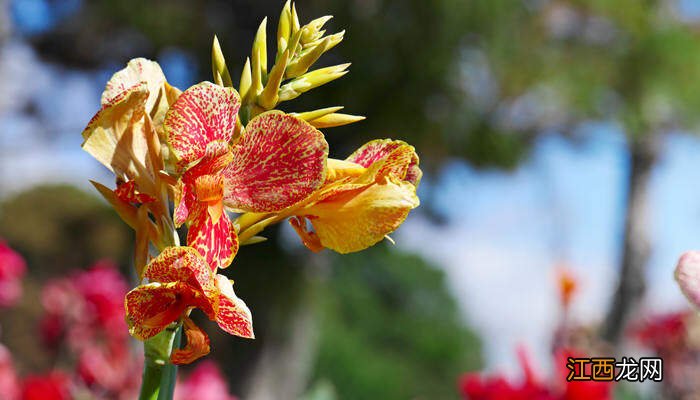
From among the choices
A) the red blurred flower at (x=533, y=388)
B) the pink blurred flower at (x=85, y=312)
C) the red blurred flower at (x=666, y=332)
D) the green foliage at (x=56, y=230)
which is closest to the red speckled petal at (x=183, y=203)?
the red blurred flower at (x=533, y=388)

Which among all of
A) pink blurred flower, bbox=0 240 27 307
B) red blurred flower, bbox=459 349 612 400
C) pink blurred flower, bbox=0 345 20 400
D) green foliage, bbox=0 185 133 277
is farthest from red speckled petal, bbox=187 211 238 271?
green foliage, bbox=0 185 133 277

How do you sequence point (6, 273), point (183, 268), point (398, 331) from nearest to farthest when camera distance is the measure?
point (183, 268) → point (6, 273) → point (398, 331)

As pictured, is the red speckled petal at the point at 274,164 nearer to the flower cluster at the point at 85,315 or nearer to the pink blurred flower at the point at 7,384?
the pink blurred flower at the point at 7,384

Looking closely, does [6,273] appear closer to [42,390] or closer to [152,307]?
[42,390]

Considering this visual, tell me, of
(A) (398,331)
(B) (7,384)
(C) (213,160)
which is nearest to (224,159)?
(C) (213,160)

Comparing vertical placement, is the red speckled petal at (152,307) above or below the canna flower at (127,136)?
below

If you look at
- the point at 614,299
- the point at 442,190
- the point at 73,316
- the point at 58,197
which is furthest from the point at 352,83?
the point at 58,197

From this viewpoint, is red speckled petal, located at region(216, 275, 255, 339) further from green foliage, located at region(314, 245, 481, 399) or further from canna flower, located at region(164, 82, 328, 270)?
green foliage, located at region(314, 245, 481, 399)
